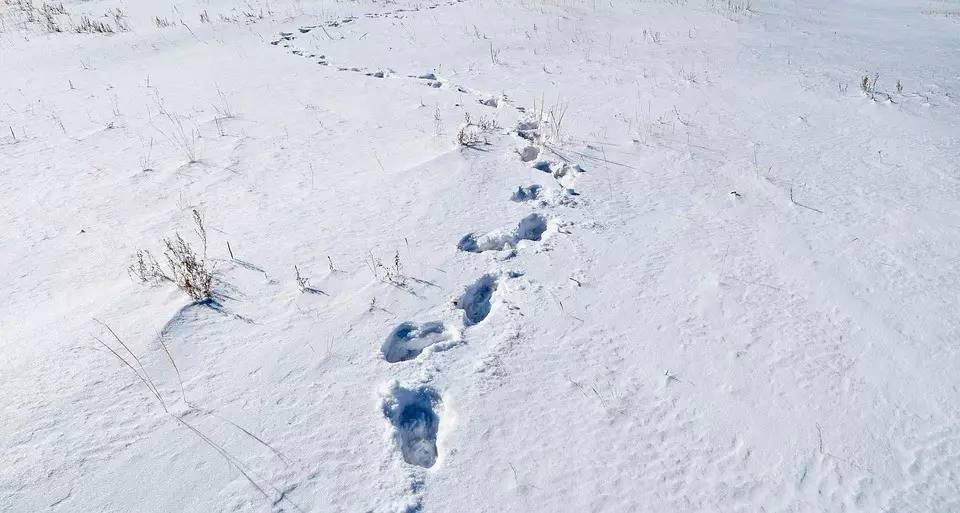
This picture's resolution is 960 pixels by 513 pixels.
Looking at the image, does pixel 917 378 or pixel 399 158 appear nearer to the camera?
pixel 917 378

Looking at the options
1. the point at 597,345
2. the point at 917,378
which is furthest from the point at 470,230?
the point at 917,378

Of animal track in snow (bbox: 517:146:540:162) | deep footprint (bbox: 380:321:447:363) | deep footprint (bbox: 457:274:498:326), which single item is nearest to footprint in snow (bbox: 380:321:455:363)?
deep footprint (bbox: 380:321:447:363)

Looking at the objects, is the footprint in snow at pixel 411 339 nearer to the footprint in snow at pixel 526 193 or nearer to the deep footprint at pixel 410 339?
the deep footprint at pixel 410 339

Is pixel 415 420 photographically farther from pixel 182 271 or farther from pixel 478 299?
pixel 182 271

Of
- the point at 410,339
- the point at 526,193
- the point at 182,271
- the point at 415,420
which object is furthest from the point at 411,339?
the point at 526,193

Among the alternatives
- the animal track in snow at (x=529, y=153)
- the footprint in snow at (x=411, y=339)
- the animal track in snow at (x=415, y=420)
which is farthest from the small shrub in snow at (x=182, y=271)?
the animal track in snow at (x=529, y=153)

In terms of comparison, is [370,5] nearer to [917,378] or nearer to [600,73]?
[600,73]

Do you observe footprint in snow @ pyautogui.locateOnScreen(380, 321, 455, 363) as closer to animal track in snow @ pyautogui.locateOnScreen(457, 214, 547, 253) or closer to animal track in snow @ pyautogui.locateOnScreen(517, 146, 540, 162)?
animal track in snow @ pyautogui.locateOnScreen(457, 214, 547, 253)
